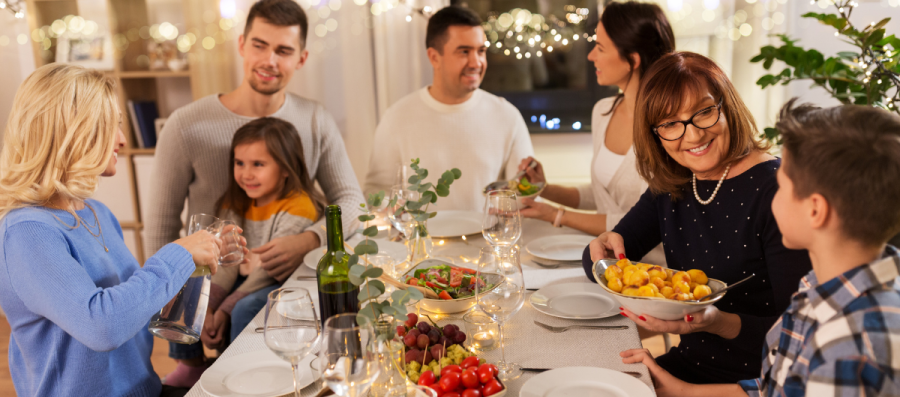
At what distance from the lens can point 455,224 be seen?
2061 millimetres

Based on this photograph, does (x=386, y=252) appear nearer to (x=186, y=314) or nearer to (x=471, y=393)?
(x=186, y=314)

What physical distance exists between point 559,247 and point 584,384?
0.82m

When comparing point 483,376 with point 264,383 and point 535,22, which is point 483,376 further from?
point 535,22

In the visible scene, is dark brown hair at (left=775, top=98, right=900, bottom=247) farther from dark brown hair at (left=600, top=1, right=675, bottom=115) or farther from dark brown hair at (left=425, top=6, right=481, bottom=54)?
dark brown hair at (left=425, top=6, right=481, bottom=54)

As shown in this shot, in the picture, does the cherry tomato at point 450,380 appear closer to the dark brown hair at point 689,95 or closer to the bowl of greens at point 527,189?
the dark brown hair at point 689,95

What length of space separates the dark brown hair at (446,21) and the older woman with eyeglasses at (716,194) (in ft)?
4.41

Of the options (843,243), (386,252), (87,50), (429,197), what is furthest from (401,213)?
(87,50)

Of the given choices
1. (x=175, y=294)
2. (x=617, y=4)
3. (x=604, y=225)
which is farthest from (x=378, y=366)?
(x=617, y=4)

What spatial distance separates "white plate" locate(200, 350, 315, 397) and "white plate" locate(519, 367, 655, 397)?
38cm

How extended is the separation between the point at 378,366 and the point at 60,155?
2.70 ft

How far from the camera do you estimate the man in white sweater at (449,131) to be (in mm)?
2686

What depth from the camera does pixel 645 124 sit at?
1478 mm

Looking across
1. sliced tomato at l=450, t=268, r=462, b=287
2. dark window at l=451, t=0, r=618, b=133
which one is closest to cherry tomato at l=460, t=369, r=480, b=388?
sliced tomato at l=450, t=268, r=462, b=287

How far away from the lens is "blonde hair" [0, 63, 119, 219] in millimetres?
1186
